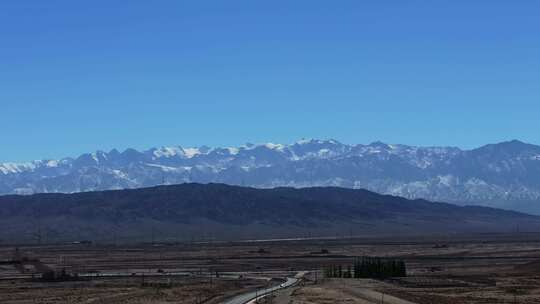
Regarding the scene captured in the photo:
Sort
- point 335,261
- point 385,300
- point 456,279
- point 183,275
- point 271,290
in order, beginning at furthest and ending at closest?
point 335,261
point 183,275
point 456,279
point 271,290
point 385,300

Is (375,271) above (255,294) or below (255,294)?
above

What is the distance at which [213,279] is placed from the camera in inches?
5261

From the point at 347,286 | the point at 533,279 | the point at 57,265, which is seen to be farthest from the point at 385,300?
the point at 57,265

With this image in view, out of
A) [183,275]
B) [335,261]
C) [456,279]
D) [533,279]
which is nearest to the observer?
[533,279]

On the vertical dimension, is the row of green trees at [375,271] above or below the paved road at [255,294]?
above

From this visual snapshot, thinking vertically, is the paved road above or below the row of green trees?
below

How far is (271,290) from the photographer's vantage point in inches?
4336

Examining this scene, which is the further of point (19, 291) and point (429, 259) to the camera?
point (429, 259)

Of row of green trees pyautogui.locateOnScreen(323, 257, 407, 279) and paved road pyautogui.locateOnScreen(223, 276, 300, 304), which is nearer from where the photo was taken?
paved road pyautogui.locateOnScreen(223, 276, 300, 304)

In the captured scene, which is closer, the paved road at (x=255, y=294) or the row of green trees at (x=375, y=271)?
the paved road at (x=255, y=294)

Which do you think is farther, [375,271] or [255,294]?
[375,271]

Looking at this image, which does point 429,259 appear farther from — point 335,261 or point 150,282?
point 150,282

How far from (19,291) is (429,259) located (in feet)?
308

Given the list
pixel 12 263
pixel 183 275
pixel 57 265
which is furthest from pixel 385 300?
pixel 12 263
